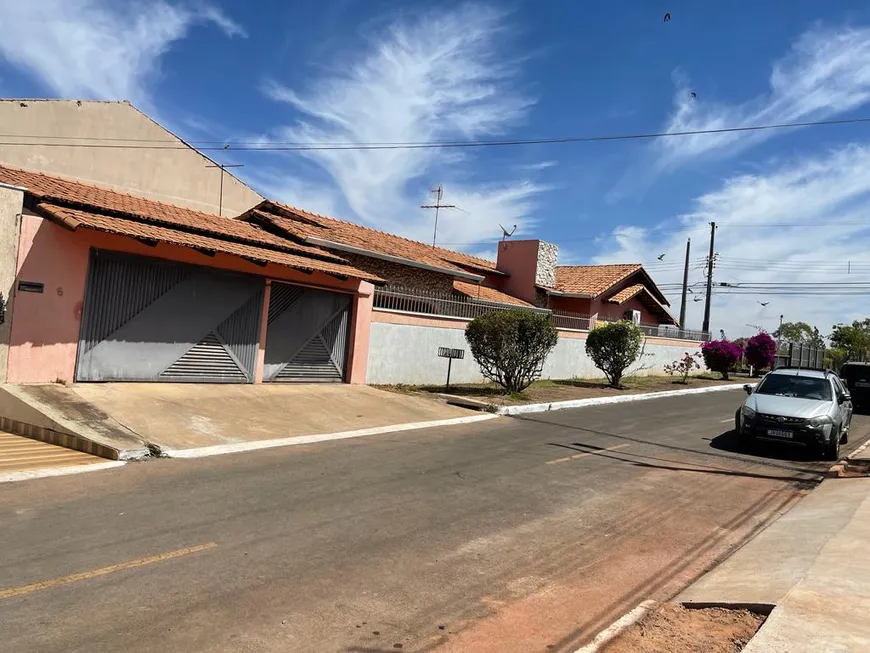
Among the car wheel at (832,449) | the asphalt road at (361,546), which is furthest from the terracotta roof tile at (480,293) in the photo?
the asphalt road at (361,546)

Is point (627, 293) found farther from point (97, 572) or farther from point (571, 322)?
point (97, 572)

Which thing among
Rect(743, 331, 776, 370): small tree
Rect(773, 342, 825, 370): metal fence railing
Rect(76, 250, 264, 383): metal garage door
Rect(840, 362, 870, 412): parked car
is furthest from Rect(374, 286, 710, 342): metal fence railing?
Rect(773, 342, 825, 370): metal fence railing

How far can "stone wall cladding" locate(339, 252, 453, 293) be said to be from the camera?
20203 mm

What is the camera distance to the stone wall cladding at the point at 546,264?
2989 cm

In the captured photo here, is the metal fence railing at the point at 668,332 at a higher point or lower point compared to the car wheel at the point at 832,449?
higher

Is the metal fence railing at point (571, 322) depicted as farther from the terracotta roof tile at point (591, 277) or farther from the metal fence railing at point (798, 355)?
the metal fence railing at point (798, 355)

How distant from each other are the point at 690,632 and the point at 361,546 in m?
2.60

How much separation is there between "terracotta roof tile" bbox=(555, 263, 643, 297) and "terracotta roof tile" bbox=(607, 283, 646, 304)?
0.82m

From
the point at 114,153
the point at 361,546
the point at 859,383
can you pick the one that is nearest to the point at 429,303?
the point at 859,383

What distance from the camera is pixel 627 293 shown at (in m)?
33.5

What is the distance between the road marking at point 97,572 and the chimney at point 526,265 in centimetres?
2582

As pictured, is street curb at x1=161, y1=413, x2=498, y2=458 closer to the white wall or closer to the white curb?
the white curb

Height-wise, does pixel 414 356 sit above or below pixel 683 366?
below

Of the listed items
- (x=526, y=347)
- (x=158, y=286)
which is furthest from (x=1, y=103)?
(x=526, y=347)
